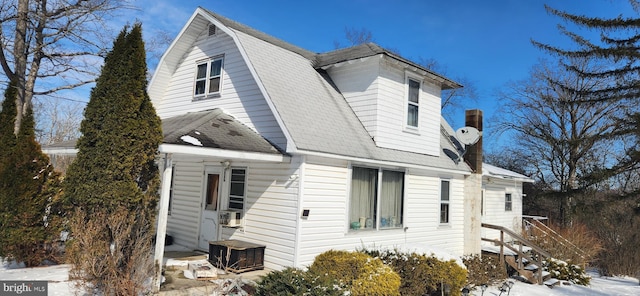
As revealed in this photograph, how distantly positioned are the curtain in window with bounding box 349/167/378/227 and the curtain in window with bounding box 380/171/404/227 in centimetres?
35

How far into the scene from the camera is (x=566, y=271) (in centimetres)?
1218

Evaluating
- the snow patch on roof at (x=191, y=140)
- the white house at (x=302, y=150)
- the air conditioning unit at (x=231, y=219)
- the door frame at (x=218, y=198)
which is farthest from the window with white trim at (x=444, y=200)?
the snow patch on roof at (x=191, y=140)

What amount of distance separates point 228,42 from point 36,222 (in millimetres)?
5946

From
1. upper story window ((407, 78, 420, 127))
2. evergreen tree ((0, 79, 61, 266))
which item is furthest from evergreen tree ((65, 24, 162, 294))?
upper story window ((407, 78, 420, 127))

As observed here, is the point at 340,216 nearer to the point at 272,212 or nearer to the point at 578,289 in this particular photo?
the point at 272,212

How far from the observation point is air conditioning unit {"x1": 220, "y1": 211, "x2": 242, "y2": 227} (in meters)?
9.17

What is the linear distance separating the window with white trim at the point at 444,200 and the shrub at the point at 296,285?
7.40m

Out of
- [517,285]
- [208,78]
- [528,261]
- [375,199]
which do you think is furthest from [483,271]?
[208,78]

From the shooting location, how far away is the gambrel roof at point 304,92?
863cm

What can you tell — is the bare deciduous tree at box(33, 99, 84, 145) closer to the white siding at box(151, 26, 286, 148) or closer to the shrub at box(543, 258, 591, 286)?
the white siding at box(151, 26, 286, 148)

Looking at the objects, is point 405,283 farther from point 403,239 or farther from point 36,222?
point 36,222

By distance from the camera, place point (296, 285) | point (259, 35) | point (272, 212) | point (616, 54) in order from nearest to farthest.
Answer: point (296, 285)
point (272, 212)
point (616, 54)
point (259, 35)

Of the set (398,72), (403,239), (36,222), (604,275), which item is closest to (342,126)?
(398,72)

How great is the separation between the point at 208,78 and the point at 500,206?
1371 cm
